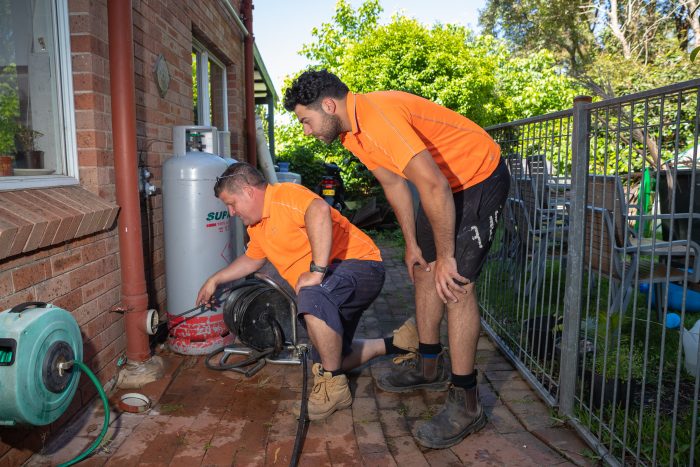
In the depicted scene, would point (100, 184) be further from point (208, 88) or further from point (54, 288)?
point (208, 88)

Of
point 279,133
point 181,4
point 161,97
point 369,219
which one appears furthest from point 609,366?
point 279,133

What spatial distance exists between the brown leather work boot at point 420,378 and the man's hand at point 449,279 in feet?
2.63

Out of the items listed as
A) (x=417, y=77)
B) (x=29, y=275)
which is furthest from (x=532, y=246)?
(x=417, y=77)

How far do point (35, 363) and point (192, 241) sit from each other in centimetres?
182

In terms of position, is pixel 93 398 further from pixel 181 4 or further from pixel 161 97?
pixel 181 4

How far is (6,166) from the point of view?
9.07 ft

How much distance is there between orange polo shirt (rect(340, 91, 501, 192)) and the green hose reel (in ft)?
4.84

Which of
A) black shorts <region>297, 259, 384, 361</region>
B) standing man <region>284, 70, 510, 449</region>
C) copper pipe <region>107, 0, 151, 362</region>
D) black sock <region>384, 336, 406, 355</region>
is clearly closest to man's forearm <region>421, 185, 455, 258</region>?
standing man <region>284, 70, 510, 449</region>

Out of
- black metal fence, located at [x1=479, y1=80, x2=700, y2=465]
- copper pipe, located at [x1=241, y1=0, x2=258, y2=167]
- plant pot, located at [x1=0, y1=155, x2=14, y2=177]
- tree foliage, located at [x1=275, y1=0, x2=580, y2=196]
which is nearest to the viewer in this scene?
black metal fence, located at [x1=479, y1=80, x2=700, y2=465]

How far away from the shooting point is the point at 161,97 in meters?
4.18

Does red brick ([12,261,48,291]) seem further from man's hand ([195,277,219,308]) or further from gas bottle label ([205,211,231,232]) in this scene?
gas bottle label ([205,211,231,232])

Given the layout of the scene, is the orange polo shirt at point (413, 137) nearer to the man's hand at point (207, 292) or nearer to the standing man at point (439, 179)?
the standing man at point (439, 179)

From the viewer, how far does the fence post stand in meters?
2.71

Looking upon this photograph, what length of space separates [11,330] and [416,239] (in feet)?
6.50
